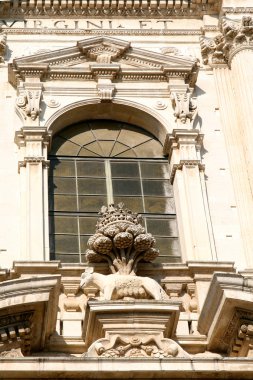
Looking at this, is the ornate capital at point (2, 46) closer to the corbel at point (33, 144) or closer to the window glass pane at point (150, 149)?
the corbel at point (33, 144)

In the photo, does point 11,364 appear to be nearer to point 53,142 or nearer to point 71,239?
point 71,239

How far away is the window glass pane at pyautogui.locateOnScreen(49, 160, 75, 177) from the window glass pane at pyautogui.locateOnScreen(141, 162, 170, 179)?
1.10m

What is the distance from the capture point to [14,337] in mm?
12828

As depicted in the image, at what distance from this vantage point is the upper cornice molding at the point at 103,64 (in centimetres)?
1741

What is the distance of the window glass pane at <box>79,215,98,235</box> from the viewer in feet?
51.4

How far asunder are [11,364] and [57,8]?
29.2ft

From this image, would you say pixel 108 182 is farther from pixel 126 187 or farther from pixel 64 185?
pixel 64 185

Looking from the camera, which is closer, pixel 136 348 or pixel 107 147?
pixel 136 348

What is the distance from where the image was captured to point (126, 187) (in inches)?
647

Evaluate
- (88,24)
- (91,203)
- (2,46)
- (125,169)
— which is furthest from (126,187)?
(88,24)

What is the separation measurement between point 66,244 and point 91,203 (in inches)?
35.8

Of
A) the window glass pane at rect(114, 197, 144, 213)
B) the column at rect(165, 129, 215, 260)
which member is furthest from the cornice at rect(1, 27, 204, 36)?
the window glass pane at rect(114, 197, 144, 213)

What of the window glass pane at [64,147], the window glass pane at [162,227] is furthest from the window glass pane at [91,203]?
the window glass pane at [64,147]

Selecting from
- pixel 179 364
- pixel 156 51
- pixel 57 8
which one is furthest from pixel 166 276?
pixel 57 8
